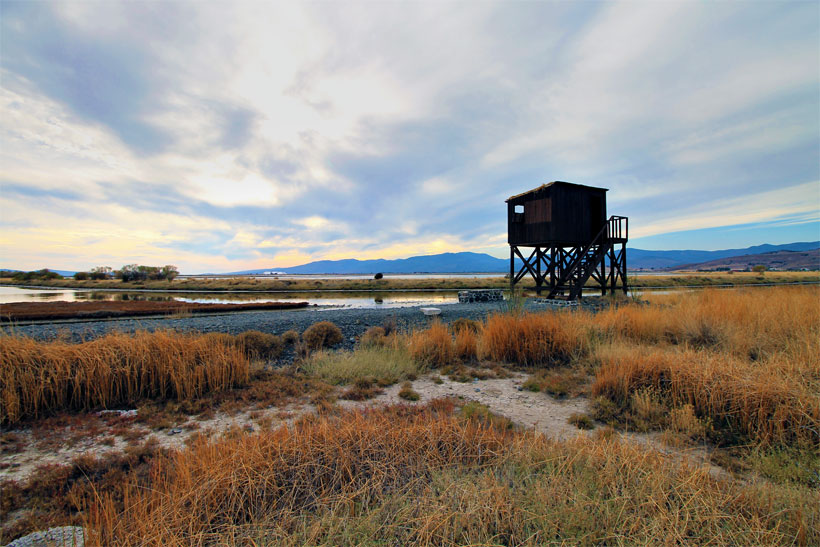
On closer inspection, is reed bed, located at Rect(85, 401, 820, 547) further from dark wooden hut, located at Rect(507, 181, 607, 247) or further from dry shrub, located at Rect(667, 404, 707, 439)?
dark wooden hut, located at Rect(507, 181, 607, 247)

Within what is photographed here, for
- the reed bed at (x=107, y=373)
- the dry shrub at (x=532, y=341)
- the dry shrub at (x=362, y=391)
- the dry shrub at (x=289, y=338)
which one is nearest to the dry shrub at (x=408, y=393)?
the dry shrub at (x=362, y=391)

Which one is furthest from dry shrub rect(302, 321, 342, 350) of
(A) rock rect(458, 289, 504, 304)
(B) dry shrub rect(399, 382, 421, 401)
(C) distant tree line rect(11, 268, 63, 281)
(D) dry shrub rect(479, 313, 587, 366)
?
(C) distant tree line rect(11, 268, 63, 281)

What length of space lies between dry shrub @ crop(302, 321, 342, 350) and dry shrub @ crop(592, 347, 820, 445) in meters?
6.84

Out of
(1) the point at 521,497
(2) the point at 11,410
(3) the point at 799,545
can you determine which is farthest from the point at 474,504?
(2) the point at 11,410

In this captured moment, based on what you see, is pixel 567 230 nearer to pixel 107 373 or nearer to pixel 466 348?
pixel 466 348

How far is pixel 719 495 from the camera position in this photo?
2359 mm

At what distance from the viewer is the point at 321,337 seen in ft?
30.9

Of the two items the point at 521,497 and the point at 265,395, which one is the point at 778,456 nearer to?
the point at 521,497

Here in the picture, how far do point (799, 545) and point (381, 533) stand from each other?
270cm

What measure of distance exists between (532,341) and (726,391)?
11.3 feet

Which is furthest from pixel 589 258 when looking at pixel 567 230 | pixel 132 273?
pixel 132 273

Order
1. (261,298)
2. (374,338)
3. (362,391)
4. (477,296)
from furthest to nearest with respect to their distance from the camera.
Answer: (261,298)
(477,296)
(374,338)
(362,391)

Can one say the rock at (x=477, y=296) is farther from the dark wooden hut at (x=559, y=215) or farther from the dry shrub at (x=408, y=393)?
the dry shrub at (x=408, y=393)

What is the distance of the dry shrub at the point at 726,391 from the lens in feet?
12.2
